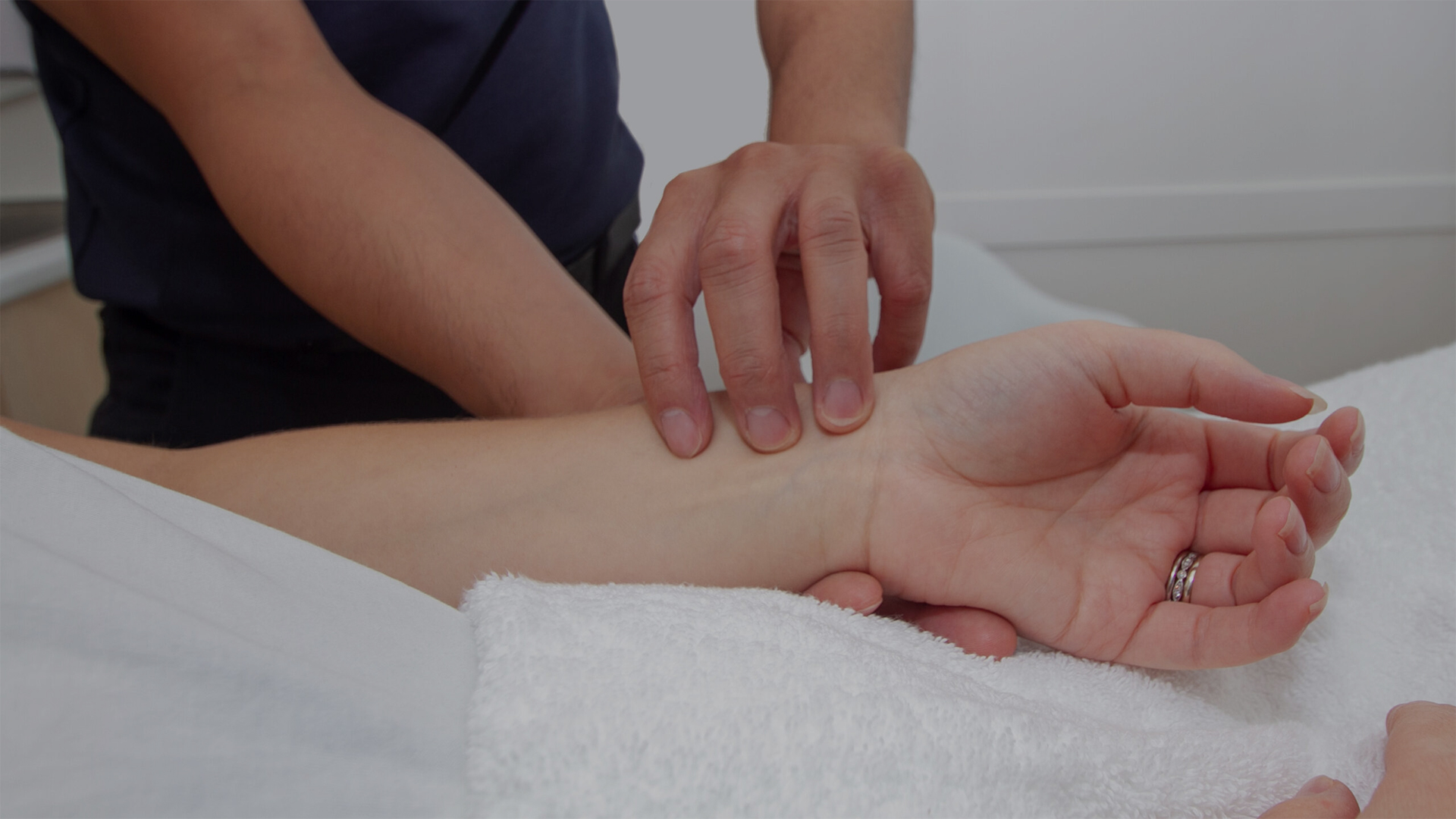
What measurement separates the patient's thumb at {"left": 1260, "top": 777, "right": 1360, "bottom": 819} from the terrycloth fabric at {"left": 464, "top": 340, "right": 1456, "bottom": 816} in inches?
0.6

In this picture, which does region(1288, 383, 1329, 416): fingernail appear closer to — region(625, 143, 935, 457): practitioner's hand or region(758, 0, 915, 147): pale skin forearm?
region(625, 143, 935, 457): practitioner's hand

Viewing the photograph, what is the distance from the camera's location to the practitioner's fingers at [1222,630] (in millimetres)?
392

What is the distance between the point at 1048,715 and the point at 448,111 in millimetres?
731

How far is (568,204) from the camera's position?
2.89 ft

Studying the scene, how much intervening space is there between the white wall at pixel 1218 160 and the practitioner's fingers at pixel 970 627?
0.93 metres

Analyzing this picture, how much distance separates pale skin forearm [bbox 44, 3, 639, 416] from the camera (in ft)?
2.03

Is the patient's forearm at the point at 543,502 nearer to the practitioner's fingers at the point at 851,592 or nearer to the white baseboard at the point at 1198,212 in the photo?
the practitioner's fingers at the point at 851,592

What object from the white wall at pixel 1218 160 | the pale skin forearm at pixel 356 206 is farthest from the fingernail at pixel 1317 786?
the white wall at pixel 1218 160

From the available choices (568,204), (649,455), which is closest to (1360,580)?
(649,455)

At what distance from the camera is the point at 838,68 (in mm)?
803

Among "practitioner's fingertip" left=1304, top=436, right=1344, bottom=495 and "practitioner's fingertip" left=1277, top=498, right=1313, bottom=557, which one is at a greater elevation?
"practitioner's fingertip" left=1304, top=436, right=1344, bottom=495

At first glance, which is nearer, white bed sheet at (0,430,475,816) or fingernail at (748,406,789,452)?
white bed sheet at (0,430,475,816)

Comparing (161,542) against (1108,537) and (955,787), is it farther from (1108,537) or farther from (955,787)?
(1108,537)

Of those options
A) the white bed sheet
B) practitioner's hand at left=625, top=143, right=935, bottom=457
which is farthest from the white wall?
the white bed sheet
